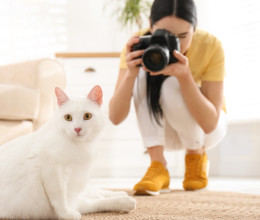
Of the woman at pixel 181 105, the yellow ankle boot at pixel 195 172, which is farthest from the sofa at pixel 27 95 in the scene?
the yellow ankle boot at pixel 195 172

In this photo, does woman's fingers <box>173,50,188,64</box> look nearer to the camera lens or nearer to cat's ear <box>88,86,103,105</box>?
the camera lens

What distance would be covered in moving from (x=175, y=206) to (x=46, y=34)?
2.29 metres

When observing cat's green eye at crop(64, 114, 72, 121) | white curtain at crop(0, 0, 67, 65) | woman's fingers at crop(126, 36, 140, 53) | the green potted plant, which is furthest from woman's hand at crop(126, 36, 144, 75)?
white curtain at crop(0, 0, 67, 65)

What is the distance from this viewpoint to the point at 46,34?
9.36 feet

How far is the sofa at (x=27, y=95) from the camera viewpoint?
1.37m

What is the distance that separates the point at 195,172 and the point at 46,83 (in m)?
0.72

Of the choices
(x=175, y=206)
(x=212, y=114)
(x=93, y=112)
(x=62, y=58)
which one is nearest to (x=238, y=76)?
(x=62, y=58)

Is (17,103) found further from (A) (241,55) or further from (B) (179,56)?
(A) (241,55)

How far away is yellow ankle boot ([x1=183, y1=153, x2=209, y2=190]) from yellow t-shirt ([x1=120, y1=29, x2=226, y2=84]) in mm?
274

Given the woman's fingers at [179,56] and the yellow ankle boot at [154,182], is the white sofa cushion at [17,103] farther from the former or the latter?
the woman's fingers at [179,56]

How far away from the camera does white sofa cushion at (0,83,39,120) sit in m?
1.37

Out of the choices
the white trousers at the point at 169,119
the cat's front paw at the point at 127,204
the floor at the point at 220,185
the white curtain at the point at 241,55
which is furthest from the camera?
the white curtain at the point at 241,55

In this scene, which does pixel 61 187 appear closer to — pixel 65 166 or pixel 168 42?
pixel 65 166

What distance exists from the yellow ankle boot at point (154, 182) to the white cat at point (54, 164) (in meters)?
0.43
